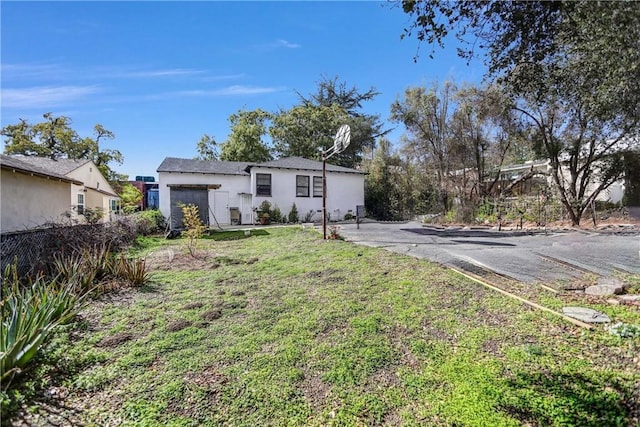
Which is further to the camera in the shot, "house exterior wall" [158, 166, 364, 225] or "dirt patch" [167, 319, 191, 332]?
"house exterior wall" [158, 166, 364, 225]

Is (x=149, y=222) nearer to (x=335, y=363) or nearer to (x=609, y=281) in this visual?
(x=335, y=363)

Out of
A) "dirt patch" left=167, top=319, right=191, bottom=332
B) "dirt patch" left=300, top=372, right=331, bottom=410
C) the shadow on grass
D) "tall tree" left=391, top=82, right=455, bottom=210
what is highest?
"tall tree" left=391, top=82, right=455, bottom=210

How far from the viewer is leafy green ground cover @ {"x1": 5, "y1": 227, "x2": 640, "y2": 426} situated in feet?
7.37

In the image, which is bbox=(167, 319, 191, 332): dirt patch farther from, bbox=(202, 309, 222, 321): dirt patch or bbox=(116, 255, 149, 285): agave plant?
bbox=(116, 255, 149, 285): agave plant

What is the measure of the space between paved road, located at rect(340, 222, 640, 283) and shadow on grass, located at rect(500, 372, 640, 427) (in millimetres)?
2791

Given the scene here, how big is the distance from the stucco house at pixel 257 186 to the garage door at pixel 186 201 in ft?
0.70

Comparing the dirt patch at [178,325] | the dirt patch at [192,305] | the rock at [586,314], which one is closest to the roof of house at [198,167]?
the dirt patch at [192,305]

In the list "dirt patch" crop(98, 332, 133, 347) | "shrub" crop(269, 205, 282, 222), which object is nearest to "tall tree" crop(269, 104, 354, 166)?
"shrub" crop(269, 205, 282, 222)

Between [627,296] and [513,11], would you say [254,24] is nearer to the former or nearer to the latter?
[513,11]

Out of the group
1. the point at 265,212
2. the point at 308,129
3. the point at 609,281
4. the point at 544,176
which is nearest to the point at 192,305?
the point at 609,281

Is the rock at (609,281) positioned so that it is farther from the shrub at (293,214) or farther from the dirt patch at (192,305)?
the shrub at (293,214)

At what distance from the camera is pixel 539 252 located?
694 cm

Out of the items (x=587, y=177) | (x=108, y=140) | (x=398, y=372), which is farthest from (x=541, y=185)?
(x=108, y=140)

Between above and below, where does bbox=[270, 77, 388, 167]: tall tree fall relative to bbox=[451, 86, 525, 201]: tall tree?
above
